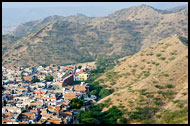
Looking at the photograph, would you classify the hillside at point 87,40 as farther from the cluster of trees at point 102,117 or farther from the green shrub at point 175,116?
the green shrub at point 175,116

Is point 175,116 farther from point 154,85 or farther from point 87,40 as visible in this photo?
point 87,40

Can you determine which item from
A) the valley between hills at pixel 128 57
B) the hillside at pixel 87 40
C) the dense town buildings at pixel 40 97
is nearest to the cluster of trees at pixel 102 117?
the valley between hills at pixel 128 57

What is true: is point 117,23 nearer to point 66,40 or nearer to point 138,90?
point 66,40

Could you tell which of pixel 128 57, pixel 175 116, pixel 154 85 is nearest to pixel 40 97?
pixel 154 85

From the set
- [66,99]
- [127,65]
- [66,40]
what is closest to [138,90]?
[66,99]

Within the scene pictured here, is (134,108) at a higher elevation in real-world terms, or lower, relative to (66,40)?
lower

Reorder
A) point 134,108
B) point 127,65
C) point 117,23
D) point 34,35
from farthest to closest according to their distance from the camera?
point 117,23 < point 34,35 < point 127,65 < point 134,108

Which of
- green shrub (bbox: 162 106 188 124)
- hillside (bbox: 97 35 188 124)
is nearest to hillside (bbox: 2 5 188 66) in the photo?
hillside (bbox: 97 35 188 124)
